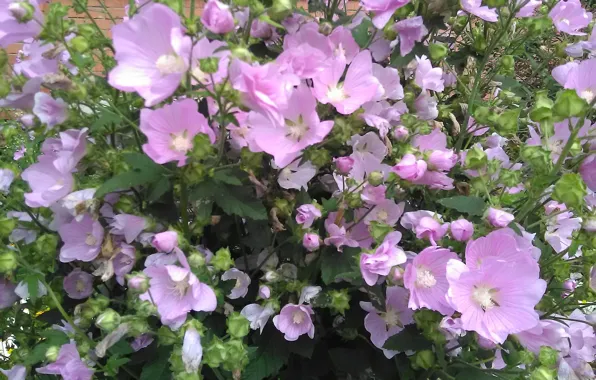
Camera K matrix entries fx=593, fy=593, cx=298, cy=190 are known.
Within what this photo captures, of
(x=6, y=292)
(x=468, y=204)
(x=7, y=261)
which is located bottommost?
(x=6, y=292)

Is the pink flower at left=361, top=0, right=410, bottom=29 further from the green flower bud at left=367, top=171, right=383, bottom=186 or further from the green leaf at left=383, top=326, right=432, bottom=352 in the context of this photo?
the green leaf at left=383, top=326, right=432, bottom=352

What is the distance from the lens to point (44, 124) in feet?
2.06

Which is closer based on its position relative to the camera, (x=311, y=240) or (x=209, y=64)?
(x=209, y=64)

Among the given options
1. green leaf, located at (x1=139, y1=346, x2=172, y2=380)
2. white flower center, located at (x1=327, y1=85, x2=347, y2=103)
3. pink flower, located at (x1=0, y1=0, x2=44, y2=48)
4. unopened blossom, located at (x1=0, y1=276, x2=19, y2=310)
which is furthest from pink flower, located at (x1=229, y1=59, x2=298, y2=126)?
unopened blossom, located at (x1=0, y1=276, x2=19, y2=310)

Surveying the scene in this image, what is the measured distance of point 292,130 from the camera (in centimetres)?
61

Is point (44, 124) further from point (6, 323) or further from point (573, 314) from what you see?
point (573, 314)

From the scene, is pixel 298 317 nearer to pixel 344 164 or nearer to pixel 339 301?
pixel 339 301

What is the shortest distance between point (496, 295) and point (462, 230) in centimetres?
9

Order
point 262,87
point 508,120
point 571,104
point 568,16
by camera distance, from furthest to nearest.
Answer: point 568,16 → point 508,120 → point 571,104 → point 262,87

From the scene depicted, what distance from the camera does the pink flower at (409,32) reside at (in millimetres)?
664

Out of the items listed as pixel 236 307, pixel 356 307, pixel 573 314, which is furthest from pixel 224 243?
pixel 573 314

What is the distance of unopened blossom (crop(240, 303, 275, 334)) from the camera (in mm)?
672

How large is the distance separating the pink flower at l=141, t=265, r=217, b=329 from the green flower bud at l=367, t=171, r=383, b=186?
0.21m

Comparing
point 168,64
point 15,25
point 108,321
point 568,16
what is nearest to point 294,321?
point 108,321
